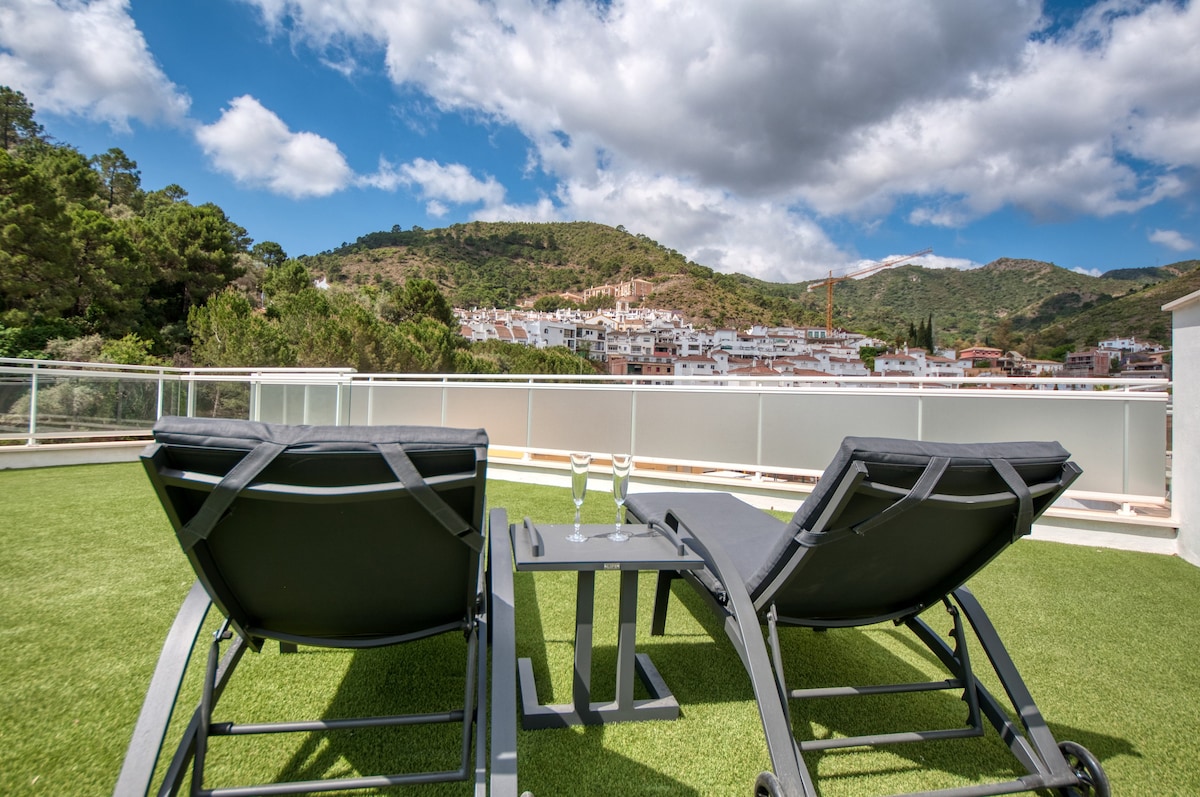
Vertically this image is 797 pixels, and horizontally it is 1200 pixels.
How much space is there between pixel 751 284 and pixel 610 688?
8717 centimetres

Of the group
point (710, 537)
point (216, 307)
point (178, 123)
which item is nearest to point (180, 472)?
point (710, 537)

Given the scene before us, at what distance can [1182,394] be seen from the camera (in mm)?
3939

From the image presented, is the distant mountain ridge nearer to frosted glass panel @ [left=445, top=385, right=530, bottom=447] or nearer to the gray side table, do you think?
frosted glass panel @ [left=445, top=385, right=530, bottom=447]

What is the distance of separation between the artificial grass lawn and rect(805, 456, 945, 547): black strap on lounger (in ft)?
2.45

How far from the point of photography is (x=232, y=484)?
1.18 meters

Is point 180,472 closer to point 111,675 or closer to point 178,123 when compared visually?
point 111,675

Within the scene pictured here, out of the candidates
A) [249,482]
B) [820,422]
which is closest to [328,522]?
[249,482]

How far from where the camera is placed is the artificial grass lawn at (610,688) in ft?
5.44

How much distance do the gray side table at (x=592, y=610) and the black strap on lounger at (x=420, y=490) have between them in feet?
1.46

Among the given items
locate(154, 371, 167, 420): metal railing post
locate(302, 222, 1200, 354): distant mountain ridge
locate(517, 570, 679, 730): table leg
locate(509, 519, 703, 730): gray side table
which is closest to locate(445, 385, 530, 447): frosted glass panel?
locate(154, 371, 167, 420): metal railing post

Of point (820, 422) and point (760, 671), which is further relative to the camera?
point (820, 422)

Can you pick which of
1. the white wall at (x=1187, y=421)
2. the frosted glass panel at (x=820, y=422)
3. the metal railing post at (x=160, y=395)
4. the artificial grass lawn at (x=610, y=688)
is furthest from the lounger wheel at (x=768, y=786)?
the metal railing post at (x=160, y=395)

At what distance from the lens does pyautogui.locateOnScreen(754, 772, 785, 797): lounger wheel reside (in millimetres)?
1341

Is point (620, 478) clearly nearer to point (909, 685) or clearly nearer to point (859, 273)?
point (909, 685)
